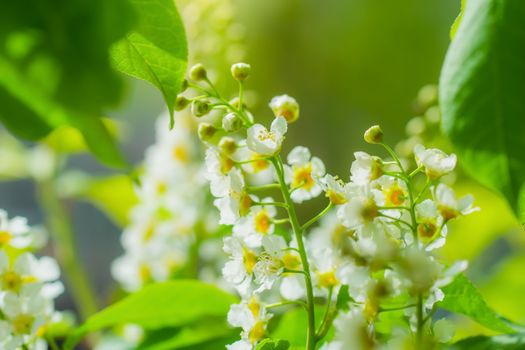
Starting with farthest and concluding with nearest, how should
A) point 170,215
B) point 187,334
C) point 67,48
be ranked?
point 170,215 → point 187,334 → point 67,48

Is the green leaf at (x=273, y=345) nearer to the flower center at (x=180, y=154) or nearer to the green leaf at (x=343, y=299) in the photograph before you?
the green leaf at (x=343, y=299)

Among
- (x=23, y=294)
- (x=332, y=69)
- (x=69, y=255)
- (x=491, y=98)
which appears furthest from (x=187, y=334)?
(x=332, y=69)

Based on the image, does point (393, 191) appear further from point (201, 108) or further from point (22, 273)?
point (22, 273)

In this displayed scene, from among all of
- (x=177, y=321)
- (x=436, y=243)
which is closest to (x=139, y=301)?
(x=177, y=321)

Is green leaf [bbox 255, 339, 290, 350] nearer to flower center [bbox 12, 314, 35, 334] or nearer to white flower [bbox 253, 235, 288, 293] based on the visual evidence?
white flower [bbox 253, 235, 288, 293]

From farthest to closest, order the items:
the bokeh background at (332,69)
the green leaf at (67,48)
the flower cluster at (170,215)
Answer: the bokeh background at (332,69) < the flower cluster at (170,215) < the green leaf at (67,48)

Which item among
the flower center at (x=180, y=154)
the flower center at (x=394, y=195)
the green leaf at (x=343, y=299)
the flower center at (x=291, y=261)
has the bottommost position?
the green leaf at (x=343, y=299)

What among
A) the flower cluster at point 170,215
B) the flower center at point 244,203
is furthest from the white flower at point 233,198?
the flower cluster at point 170,215
